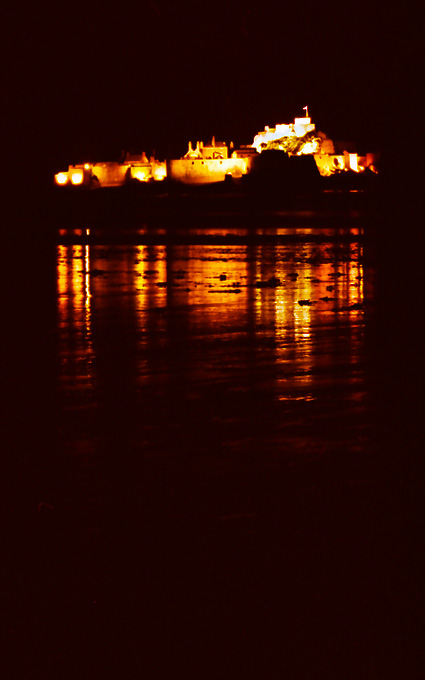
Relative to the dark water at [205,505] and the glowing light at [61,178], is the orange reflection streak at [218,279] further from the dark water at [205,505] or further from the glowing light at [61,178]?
the glowing light at [61,178]

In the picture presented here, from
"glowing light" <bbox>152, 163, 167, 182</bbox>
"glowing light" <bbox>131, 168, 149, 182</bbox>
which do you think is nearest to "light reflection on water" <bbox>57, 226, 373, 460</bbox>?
"glowing light" <bbox>152, 163, 167, 182</bbox>

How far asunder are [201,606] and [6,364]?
209 inches

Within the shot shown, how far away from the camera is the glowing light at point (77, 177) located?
318 feet

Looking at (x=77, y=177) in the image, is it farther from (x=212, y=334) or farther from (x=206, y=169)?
(x=212, y=334)

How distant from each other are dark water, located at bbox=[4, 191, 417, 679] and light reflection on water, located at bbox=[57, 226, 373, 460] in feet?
0.14

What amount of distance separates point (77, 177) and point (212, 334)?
293 ft

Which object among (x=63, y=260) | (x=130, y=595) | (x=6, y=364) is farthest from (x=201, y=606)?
(x=63, y=260)

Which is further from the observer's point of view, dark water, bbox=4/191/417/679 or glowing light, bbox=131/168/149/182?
glowing light, bbox=131/168/149/182

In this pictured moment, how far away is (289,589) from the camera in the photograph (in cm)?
407

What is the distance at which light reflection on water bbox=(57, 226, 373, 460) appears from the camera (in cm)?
761

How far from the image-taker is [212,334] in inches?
422

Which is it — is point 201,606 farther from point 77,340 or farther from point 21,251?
point 21,251

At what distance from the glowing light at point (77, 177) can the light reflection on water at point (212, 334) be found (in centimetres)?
7799

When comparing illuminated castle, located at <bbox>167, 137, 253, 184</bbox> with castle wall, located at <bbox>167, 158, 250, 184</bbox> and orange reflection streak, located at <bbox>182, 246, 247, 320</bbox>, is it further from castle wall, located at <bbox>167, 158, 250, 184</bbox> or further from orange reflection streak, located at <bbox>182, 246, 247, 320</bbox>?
orange reflection streak, located at <bbox>182, 246, 247, 320</bbox>
